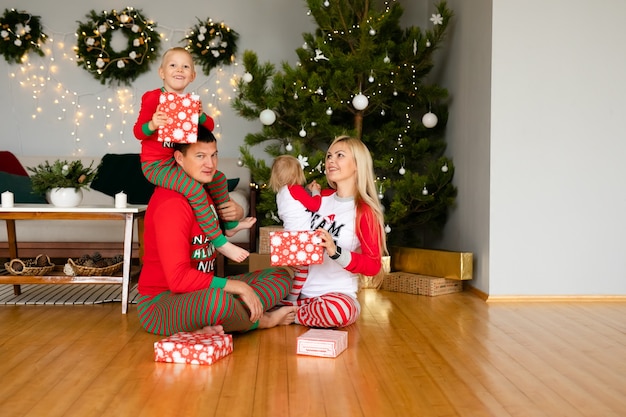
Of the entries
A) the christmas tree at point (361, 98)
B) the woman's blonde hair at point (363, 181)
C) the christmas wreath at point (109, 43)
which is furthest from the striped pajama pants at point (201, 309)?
the christmas wreath at point (109, 43)

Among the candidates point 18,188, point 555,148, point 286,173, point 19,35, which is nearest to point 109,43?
point 19,35

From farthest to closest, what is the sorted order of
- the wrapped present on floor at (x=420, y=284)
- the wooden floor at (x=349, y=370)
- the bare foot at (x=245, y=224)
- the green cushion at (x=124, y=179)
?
the green cushion at (x=124, y=179) → the wrapped present on floor at (x=420, y=284) → the bare foot at (x=245, y=224) → the wooden floor at (x=349, y=370)

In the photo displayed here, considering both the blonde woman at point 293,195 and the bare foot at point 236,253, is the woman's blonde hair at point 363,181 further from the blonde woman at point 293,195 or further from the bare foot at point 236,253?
the bare foot at point 236,253

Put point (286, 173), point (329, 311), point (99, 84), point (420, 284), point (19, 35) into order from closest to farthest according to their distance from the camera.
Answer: point (329, 311), point (286, 173), point (420, 284), point (19, 35), point (99, 84)

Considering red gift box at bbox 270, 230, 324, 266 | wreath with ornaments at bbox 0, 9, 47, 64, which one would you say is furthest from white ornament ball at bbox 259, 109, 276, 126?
wreath with ornaments at bbox 0, 9, 47, 64

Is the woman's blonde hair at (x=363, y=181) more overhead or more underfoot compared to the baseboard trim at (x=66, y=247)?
more overhead

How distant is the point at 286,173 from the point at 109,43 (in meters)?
2.36

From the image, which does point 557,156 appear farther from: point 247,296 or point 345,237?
point 247,296

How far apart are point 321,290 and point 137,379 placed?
1.07m

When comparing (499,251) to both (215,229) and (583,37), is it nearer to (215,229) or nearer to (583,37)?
(583,37)

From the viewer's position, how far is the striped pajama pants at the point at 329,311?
2.84 meters

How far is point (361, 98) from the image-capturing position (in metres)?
4.09

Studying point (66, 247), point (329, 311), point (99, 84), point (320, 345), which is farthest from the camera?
point (99, 84)

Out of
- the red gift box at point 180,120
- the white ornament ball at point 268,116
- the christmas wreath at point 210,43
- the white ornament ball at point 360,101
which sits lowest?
the red gift box at point 180,120
